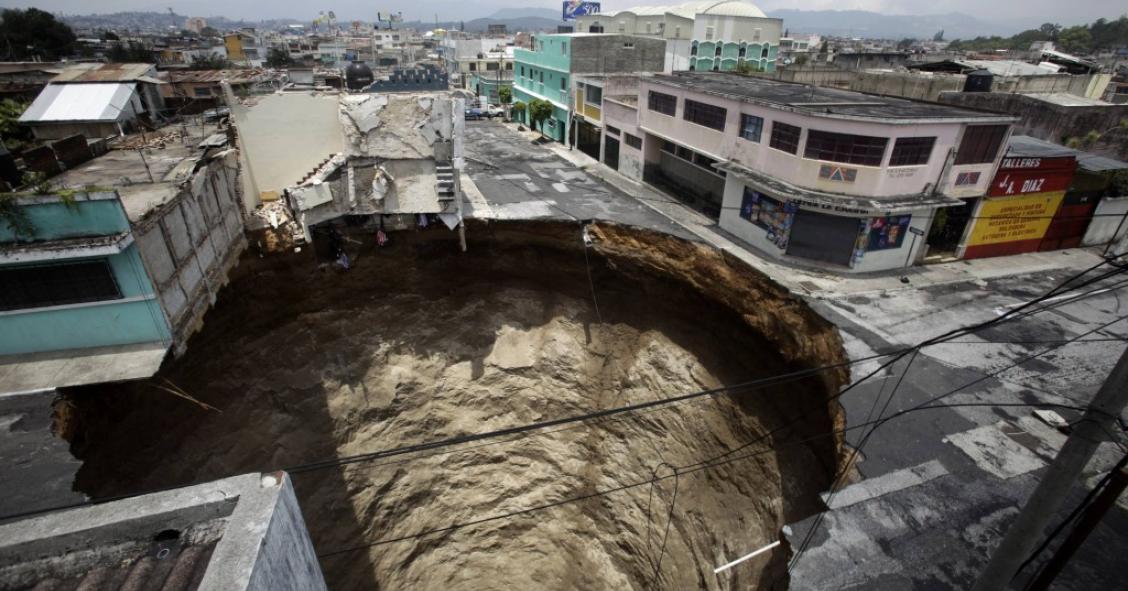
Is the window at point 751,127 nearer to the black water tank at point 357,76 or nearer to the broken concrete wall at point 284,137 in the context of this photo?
the broken concrete wall at point 284,137

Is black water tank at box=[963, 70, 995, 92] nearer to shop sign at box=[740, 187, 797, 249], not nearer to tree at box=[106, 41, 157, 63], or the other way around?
shop sign at box=[740, 187, 797, 249]

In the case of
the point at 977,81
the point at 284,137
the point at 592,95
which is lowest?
the point at 592,95

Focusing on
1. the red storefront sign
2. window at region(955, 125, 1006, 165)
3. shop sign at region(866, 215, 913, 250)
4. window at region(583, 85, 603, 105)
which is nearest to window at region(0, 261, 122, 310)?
shop sign at region(866, 215, 913, 250)

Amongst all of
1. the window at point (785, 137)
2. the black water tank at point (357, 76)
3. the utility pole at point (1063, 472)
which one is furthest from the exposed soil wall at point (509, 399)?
the black water tank at point (357, 76)

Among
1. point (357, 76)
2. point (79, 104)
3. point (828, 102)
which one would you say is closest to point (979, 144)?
point (828, 102)

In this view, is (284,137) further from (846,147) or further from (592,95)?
(592,95)

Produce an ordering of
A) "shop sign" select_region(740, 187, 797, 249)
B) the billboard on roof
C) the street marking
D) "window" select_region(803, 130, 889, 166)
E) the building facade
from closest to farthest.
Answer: the street marking < "window" select_region(803, 130, 889, 166) < the building facade < "shop sign" select_region(740, 187, 797, 249) < the billboard on roof

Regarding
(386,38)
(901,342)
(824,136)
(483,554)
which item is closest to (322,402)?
(483,554)
